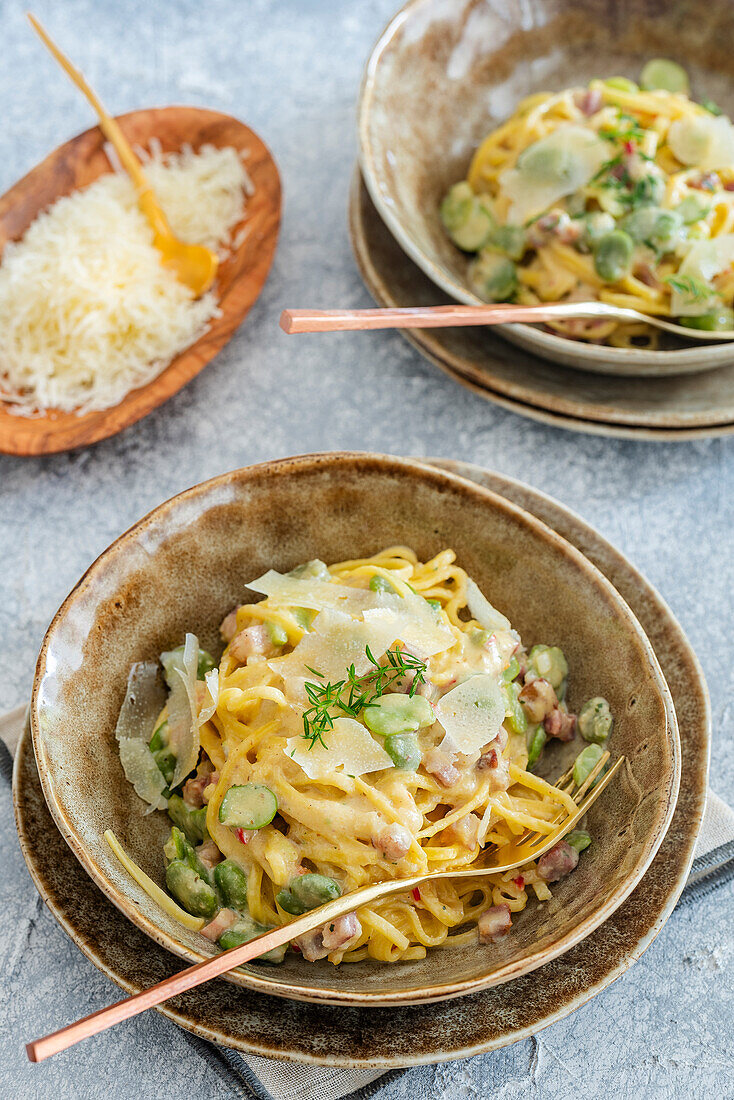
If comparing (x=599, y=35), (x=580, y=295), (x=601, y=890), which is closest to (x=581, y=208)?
(x=580, y=295)

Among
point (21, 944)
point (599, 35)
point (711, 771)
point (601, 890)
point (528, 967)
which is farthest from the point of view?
point (599, 35)

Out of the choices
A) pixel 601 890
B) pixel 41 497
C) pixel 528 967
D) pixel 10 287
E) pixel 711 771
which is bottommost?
pixel 711 771

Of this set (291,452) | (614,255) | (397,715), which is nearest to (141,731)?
(397,715)

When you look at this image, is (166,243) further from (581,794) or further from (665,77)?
(581,794)

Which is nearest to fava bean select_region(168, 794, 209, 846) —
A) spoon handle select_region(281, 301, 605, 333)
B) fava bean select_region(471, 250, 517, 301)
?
spoon handle select_region(281, 301, 605, 333)

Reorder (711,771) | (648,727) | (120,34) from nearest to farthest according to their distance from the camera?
(648,727) < (711,771) < (120,34)

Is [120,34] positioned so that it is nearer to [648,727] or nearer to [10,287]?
→ [10,287]

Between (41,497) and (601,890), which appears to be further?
(41,497)

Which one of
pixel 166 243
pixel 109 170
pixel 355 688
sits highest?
pixel 109 170

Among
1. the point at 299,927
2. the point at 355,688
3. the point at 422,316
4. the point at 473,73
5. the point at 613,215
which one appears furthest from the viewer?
the point at 473,73
